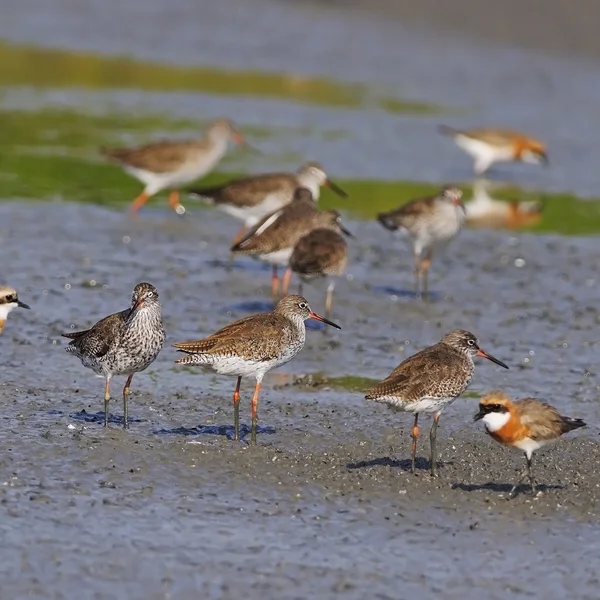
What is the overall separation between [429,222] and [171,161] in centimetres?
477

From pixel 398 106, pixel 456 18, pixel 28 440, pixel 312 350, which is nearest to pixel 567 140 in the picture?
pixel 398 106

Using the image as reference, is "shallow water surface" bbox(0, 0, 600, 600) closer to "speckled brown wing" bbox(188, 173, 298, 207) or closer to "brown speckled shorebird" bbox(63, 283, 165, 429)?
"brown speckled shorebird" bbox(63, 283, 165, 429)

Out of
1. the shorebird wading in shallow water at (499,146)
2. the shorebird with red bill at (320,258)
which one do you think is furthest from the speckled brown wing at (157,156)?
the shorebird with red bill at (320,258)

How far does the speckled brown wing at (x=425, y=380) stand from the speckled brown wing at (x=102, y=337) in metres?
1.98

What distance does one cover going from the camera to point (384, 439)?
10.4m

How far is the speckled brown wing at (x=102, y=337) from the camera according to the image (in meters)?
10.1

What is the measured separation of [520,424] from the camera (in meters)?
9.15

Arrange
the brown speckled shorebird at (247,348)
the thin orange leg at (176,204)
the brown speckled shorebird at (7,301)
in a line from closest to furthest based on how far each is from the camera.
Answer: the brown speckled shorebird at (247,348)
the brown speckled shorebird at (7,301)
the thin orange leg at (176,204)

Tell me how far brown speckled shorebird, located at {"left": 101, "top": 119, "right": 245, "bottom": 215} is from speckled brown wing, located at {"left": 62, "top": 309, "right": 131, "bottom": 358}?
7.91 m

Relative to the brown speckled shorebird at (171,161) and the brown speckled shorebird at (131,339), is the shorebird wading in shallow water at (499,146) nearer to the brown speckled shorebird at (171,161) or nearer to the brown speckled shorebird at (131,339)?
the brown speckled shorebird at (171,161)

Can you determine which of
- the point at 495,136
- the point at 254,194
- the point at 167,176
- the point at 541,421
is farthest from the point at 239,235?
the point at 541,421

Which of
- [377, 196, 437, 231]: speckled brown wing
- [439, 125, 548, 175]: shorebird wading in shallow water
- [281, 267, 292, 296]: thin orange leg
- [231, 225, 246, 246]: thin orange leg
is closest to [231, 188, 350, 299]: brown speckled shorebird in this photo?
[281, 267, 292, 296]: thin orange leg

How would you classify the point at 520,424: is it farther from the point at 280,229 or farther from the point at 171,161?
the point at 171,161

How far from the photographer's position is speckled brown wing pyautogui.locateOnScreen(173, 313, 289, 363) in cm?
998
